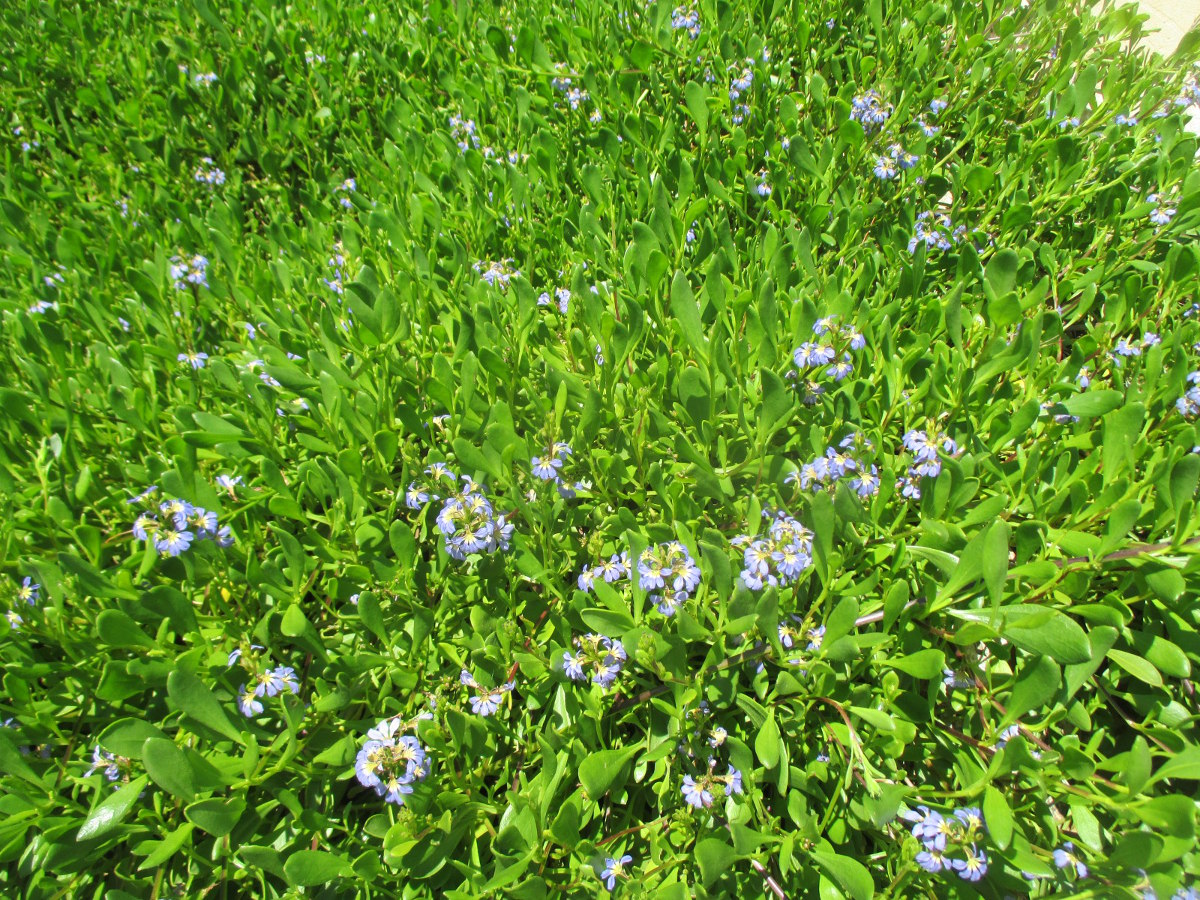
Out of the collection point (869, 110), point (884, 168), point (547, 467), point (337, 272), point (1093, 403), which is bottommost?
point (547, 467)

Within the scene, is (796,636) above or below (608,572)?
below

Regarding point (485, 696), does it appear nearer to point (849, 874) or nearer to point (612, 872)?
point (612, 872)

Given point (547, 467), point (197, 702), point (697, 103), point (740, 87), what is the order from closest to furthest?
point (197, 702) → point (547, 467) → point (697, 103) → point (740, 87)

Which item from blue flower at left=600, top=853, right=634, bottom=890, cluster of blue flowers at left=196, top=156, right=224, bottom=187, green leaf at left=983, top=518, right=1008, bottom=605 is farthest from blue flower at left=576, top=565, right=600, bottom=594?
cluster of blue flowers at left=196, top=156, right=224, bottom=187

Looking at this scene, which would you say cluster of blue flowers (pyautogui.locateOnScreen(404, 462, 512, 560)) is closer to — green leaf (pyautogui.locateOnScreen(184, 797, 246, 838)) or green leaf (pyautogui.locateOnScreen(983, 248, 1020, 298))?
green leaf (pyautogui.locateOnScreen(184, 797, 246, 838))

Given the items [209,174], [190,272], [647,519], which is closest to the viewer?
[647,519]

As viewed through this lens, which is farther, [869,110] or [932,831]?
[869,110]

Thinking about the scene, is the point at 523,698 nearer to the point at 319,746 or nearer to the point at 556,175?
the point at 319,746

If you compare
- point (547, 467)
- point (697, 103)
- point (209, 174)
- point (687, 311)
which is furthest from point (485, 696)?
point (209, 174)
